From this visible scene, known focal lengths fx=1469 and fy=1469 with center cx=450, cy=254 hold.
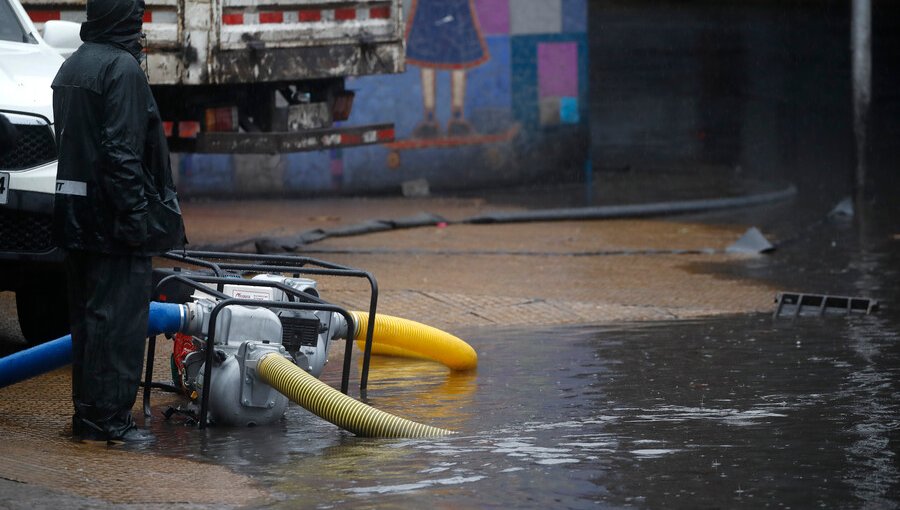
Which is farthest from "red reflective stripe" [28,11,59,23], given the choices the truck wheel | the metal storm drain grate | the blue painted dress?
the blue painted dress

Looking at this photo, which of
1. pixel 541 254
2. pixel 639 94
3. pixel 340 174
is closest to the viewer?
pixel 541 254

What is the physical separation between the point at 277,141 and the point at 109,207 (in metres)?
6.14

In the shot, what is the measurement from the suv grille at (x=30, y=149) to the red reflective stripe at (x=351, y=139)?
5041 mm

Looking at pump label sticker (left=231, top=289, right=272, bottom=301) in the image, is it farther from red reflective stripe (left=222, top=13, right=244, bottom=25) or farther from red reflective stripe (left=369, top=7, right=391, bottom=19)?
red reflective stripe (left=369, top=7, right=391, bottom=19)

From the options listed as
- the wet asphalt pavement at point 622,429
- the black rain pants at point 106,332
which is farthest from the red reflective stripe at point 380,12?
the black rain pants at point 106,332

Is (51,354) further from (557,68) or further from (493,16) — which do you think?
(557,68)

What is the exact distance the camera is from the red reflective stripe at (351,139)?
12.6 meters

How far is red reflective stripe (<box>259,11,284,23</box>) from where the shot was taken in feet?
39.0

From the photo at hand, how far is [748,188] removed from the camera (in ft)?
66.7

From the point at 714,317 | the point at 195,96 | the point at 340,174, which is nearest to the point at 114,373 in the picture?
the point at 714,317

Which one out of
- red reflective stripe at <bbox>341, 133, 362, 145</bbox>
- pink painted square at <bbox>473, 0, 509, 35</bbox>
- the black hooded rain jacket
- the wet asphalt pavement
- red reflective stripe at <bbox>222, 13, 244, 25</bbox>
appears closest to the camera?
the wet asphalt pavement

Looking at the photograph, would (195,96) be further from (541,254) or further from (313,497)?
(313,497)

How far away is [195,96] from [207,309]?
5.69 metres

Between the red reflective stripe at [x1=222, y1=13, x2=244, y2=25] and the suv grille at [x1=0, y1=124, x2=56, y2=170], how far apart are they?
415cm
